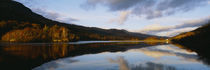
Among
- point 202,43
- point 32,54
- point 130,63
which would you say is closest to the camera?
point 130,63

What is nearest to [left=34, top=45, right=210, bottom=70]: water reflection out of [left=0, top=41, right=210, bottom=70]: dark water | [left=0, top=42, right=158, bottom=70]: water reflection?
[left=0, top=41, right=210, bottom=70]: dark water

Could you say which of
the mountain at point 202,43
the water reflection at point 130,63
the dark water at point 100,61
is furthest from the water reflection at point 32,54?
the mountain at point 202,43

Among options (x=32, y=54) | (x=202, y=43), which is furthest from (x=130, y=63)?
(x=202, y=43)

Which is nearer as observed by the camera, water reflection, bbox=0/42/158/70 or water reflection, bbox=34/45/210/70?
water reflection, bbox=34/45/210/70

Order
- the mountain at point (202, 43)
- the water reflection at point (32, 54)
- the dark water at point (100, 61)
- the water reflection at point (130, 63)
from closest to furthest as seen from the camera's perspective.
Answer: the water reflection at point (130, 63) < the dark water at point (100, 61) < the water reflection at point (32, 54) < the mountain at point (202, 43)

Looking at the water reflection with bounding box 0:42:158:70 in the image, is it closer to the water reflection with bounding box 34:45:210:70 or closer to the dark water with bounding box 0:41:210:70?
the dark water with bounding box 0:41:210:70

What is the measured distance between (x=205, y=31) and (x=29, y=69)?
63281 millimetres

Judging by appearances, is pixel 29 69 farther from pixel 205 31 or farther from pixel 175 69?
pixel 205 31

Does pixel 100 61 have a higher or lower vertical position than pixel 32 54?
lower

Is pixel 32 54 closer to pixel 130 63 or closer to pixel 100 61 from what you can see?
pixel 100 61

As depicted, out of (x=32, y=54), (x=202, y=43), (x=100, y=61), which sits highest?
(x=32, y=54)

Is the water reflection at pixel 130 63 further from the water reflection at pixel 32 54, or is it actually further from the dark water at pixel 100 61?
the water reflection at pixel 32 54

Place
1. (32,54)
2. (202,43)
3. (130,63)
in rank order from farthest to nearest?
(202,43), (32,54), (130,63)

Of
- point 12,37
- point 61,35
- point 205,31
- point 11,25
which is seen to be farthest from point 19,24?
point 205,31
